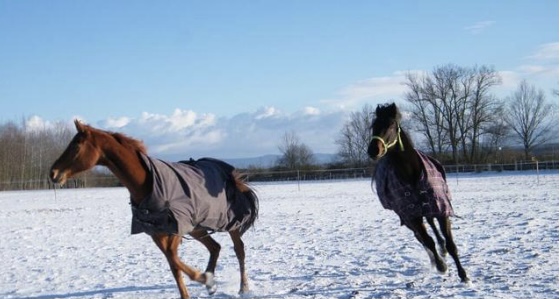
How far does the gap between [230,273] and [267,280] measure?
80 centimetres

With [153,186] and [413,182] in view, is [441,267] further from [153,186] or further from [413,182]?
[153,186]

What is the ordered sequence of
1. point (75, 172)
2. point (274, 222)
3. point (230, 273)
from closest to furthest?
point (75, 172) < point (230, 273) < point (274, 222)

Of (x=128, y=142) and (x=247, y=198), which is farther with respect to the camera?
(x=247, y=198)

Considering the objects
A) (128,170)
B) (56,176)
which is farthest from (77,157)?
(128,170)

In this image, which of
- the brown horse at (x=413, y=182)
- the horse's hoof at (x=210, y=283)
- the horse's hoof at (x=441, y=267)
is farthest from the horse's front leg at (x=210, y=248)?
the horse's hoof at (x=441, y=267)

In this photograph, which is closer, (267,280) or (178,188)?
(178,188)

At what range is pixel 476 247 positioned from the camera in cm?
825

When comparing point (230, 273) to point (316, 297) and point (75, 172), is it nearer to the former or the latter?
point (316, 297)

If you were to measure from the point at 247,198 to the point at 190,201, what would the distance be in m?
1.23

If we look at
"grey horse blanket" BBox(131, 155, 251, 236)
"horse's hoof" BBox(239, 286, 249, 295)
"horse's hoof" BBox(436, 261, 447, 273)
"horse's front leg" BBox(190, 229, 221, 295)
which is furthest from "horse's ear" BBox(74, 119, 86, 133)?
"horse's hoof" BBox(436, 261, 447, 273)

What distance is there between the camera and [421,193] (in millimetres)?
6215

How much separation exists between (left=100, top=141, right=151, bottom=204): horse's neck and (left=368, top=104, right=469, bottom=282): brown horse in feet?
7.91

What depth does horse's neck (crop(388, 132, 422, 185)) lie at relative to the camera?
6242 mm

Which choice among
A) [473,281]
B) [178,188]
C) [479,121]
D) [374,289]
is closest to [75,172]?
[178,188]
